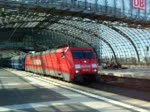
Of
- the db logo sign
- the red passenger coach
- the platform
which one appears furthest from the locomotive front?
the db logo sign

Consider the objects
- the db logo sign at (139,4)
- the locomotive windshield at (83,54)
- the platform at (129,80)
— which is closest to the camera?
the platform at (129,80)

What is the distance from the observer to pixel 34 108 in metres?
14.5

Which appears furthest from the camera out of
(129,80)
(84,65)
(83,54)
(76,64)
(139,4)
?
(139,4)

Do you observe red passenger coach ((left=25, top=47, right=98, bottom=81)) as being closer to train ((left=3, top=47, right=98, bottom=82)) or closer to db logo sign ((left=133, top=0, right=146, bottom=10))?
train ((left=3, top=47, right=98, bottom=82))

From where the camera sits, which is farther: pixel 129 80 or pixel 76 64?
pixel 76 64

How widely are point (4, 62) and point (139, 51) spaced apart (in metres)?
53.7

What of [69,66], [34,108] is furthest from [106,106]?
[69,66]

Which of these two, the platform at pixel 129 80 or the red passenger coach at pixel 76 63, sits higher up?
the red passenger coach at pixel 76 63

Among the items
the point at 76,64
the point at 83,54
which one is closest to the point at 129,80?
the point at 76,64

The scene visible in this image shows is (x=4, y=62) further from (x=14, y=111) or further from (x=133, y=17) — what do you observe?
(x=14, y=111)

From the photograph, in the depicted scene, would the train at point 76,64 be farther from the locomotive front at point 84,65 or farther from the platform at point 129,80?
the platform at point 129,80

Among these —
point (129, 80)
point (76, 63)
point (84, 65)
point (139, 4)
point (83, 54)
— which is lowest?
point (129, 80)

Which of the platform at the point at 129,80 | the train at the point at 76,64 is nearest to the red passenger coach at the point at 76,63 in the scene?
the train at the point at 76,64

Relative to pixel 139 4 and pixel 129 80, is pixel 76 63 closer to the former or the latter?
pixel 129 80
